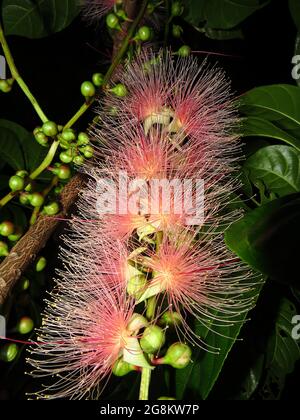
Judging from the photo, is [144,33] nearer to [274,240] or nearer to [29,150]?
[29,150]

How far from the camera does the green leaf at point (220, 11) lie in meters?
1.23

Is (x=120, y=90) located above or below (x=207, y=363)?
above

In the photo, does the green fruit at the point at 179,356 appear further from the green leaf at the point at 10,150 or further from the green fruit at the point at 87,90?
the green leaf at the point at 10,150

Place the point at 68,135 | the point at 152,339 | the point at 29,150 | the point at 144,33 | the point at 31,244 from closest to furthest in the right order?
the point at 152,339 → the point at 31,244 → the point at 68,135 → the point at 144,33 → the point at 29,150

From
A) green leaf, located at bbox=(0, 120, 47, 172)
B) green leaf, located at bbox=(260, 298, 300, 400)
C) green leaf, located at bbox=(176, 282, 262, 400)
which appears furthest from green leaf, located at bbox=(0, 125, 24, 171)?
green leaf, located at bbox=(260, 298, 300, 400)

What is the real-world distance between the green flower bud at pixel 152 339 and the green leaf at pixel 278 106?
Result: 1.81ft

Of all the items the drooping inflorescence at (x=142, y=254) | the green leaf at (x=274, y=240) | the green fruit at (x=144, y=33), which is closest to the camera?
the green leaf at (x=274, y=240)

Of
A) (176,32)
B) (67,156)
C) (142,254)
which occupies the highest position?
(176,32)

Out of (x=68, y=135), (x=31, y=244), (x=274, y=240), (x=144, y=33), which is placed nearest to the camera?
(x=274, y=240)

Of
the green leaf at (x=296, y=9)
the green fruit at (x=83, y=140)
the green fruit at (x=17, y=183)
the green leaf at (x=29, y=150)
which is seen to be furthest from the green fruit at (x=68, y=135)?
the green leaf at (x=296, y=9)

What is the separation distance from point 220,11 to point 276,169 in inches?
22.3

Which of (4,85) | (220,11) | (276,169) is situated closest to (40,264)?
(4,85)

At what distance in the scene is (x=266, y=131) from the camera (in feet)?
3.08

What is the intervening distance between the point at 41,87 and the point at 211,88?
2.50 ft
